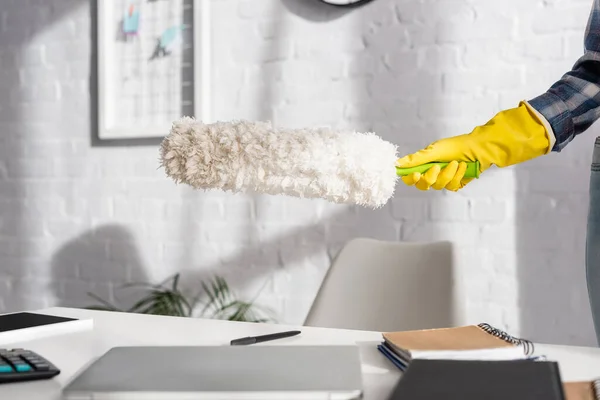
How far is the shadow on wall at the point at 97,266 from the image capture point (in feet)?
8.72

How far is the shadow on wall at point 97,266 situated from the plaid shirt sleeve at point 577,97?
1.68 m

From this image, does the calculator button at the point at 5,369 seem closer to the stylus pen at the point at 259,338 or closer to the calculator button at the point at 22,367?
the calculator button at the point at 22,367

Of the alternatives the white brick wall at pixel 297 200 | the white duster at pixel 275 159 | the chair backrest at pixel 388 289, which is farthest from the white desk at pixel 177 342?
the white brick wall at pixel 297 200

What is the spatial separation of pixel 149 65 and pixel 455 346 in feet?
6.63

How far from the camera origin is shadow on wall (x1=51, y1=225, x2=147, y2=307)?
8.72ft

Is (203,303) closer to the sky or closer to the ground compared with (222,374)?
closer to the ground

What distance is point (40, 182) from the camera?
282 centimetres

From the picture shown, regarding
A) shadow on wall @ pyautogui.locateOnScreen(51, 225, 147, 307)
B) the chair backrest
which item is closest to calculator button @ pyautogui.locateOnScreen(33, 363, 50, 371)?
the chair backrest

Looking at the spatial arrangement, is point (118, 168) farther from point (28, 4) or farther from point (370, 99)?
point (370, 99)

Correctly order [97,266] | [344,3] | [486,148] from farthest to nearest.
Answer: [97,266]
[344,3]
[486,148]

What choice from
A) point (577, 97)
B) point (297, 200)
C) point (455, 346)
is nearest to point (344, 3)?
point (297, 200)

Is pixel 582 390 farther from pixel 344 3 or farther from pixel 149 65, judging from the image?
pixel 149 65

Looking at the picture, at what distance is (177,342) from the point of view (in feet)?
3.47

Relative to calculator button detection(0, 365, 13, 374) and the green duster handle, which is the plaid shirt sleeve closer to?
the green duster handle
